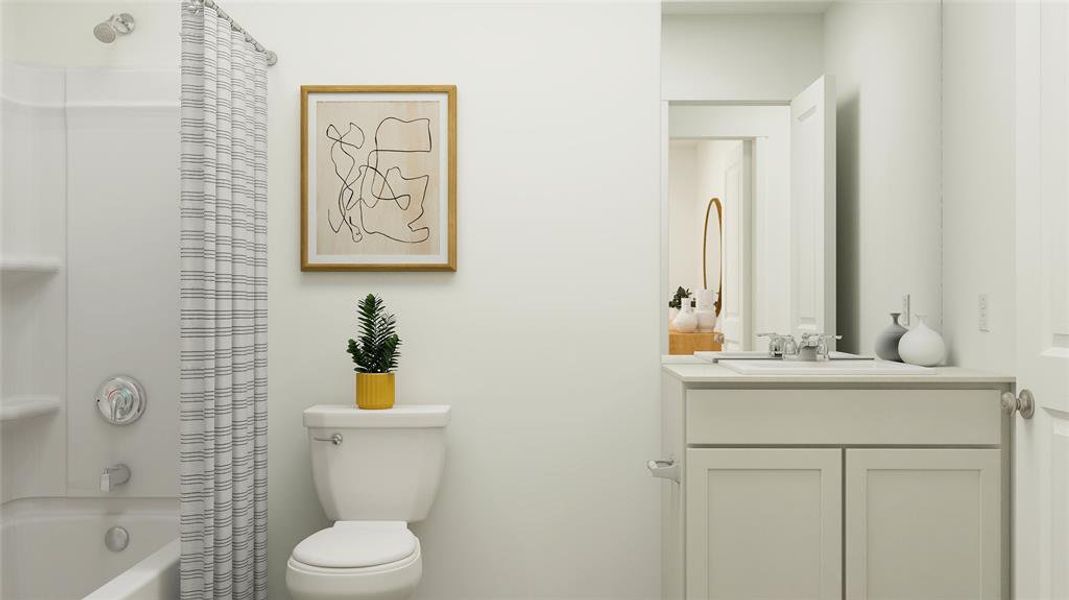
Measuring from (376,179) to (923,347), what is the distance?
5.71ft

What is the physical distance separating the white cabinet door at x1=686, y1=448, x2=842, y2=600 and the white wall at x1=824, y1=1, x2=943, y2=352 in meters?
0.66

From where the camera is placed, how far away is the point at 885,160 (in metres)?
2.46

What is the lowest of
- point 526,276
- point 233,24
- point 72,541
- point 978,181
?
point 72,541

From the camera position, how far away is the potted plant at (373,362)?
7.68ft

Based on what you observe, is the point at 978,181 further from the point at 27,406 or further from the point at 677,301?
the point at 27,406

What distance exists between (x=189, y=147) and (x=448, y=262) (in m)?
0.86

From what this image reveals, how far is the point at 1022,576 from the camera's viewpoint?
1.84 meters

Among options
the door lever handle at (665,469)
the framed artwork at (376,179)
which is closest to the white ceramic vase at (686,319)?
the door lever handle at (665,469)

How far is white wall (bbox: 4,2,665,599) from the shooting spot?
2508 mm

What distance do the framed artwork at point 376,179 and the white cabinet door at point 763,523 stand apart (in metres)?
1.06

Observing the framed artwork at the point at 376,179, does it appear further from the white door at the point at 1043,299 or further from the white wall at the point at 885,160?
the white door at the point at 1043,299

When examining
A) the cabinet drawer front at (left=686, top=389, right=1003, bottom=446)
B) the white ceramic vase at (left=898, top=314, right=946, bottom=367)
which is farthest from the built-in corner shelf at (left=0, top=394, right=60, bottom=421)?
the white ceramic vase at (left=898, top=314, right=946, bottom=367)

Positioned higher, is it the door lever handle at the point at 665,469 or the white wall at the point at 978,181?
the white wall at the point at 978,181

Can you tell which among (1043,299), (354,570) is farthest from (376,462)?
(1043,299)
